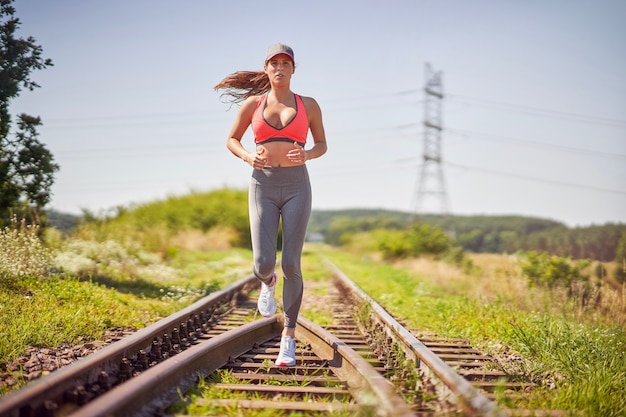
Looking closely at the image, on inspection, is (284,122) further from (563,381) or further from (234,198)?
(234,198)

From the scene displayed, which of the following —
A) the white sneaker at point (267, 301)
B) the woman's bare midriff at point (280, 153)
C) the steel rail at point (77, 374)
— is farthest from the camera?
the white sneaker at point (267, 301)

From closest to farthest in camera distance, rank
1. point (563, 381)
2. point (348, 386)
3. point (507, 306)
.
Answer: point (348, 386) → point (563, 381) → point (507, 306)

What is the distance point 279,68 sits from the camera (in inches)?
171

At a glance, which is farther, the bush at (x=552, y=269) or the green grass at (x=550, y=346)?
the bush at (x=552, y=269)

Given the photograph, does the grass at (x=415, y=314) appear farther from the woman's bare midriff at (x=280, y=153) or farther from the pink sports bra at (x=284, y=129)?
the pink sports bra at (x=284, y=129)

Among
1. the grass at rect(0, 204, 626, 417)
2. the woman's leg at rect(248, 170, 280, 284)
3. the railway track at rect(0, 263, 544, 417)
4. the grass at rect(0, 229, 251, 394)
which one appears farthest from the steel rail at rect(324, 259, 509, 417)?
the grass at rect(0, 229, 251, 394)

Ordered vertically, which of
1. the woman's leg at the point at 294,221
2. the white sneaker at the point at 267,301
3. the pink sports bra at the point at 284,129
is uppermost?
the pink sports bra at the point at 284,129

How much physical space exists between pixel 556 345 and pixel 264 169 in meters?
3.21

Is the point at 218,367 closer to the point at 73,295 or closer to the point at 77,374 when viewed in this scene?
the point at 77,374

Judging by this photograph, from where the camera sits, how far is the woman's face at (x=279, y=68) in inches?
171

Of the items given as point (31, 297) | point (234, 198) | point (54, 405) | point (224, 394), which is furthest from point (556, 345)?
point (234, 198)

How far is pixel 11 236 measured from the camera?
7879mm

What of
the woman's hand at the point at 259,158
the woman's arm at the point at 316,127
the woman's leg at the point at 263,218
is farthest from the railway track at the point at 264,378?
the woman's arm at the point at 316,127

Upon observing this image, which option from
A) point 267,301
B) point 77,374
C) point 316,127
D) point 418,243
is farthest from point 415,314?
point 418,243
